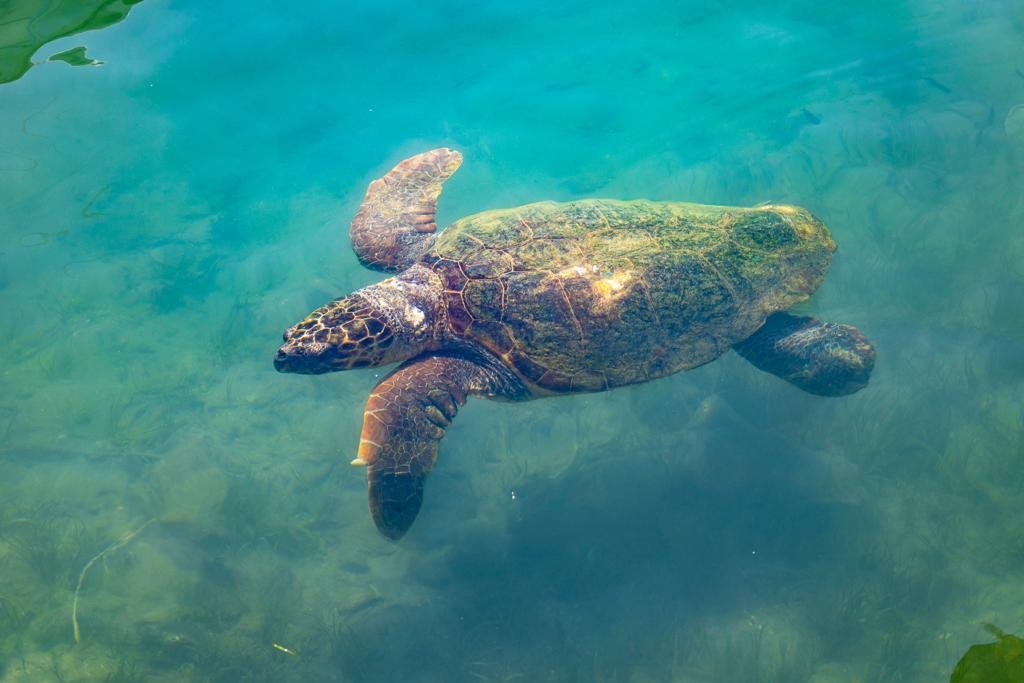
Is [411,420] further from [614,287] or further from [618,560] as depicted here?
[618,560]

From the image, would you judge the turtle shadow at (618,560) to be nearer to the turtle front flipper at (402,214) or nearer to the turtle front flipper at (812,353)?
the turtle front flipper at (812,353)

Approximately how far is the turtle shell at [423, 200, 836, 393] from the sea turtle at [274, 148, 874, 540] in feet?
0.04

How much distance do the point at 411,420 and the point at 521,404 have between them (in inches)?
61.5

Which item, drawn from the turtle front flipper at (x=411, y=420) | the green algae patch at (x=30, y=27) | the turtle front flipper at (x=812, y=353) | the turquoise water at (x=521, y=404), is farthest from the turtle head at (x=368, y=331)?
the green algae patch at (x=30, y=27)

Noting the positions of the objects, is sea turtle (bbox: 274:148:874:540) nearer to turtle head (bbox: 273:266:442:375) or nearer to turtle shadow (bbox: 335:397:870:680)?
turtle head (bbox: 273:266:442:375)

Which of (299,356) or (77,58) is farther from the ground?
(77,58)

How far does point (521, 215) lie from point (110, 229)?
20.1ft

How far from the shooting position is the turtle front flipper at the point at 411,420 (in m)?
4.36

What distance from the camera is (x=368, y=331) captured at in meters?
4.78

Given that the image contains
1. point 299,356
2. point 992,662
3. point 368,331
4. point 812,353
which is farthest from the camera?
point 812,353

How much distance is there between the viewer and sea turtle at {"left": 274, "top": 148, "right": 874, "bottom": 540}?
4.50 metres

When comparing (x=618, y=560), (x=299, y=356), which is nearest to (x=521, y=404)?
(x=618, y=560)

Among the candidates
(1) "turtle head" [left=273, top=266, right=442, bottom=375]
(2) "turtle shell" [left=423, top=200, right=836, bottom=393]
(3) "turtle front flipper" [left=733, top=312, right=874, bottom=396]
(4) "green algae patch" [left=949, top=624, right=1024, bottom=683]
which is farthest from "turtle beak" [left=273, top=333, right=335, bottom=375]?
(4) "green algae patch" [left=949, top=624, right=1024, bottom=683]

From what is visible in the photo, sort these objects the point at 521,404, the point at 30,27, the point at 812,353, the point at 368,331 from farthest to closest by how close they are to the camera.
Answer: the point at 30,27 < the point at 521,404 < the point at 812,353 < the point at 368,331
